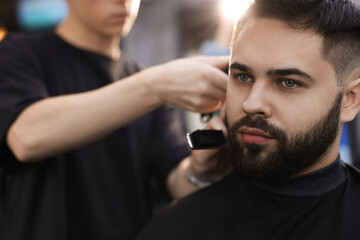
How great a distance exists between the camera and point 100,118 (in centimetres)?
133

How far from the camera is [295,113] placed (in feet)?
3.59

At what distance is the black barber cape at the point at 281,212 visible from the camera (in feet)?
3.76

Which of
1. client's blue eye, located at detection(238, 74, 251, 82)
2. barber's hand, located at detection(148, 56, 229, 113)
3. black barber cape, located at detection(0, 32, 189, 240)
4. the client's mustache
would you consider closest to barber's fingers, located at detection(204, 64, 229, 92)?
barber's hand, located at detection(148, 56, 229, 113)

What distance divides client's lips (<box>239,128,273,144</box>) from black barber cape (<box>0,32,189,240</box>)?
0.81 meters

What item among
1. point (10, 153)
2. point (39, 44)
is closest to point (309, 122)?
point (10, 153)

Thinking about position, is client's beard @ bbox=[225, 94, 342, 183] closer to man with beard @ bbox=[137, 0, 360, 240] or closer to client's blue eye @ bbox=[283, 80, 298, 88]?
man with beard @ bbox=[137, 0, 360, 240]

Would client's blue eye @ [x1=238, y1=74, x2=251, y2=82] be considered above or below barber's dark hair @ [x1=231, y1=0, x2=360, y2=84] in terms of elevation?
below

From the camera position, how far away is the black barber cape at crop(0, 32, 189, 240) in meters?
1.51

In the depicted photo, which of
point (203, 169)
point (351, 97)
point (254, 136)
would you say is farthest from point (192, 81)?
point (351, 97)

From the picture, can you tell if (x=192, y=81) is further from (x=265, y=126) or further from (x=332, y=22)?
(x=332, y=22)

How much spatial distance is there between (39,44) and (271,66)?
3.87 ft

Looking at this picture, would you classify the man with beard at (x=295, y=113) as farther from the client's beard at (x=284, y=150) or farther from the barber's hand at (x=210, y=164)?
the barber's hand at (x=210, y=164)

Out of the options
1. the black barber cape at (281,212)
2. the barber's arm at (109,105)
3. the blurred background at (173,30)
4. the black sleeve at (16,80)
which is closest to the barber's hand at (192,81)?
the barber's arm at (109,105)

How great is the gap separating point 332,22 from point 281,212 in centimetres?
66
